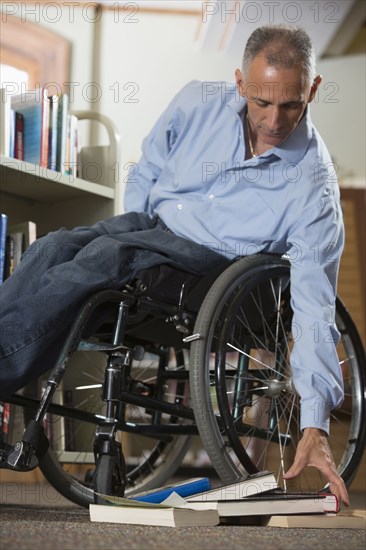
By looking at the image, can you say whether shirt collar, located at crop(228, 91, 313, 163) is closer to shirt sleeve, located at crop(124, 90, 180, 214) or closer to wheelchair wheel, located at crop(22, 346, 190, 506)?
shirt sleeve, located at crop(124, 90, 180, 214)

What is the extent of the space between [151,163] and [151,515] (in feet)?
3.20

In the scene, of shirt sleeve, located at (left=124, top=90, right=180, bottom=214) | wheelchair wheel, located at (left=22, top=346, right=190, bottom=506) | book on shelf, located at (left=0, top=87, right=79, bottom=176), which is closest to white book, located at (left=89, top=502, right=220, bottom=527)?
wheelchair wheel, located at (left=22, top=346, right=190, bottom=506)

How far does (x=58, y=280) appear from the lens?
4.62 ft

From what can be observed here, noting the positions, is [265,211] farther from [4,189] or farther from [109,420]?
[4,189]

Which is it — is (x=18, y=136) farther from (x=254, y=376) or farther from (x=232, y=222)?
(x=254, y=376)

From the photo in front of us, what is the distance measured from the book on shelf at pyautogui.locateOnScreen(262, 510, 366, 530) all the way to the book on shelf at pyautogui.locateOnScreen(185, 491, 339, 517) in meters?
0.01

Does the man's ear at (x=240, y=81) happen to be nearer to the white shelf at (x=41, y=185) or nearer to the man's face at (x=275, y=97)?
Answer: the man's face at (x=275, y=97)

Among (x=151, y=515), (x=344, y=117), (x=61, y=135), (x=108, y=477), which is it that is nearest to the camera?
(x=151, y=515)

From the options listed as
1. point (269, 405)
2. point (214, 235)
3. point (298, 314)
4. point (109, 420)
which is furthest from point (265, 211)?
point (109, 420)

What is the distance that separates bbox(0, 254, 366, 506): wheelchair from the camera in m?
1.43

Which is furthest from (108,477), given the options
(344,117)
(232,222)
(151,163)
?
(344,117)

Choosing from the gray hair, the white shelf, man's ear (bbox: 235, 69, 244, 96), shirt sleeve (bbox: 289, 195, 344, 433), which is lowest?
shirt sleeve (bbox: 289, 195, 344, 433)

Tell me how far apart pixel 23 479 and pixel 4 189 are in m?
1.14

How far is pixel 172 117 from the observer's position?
6.15ft
